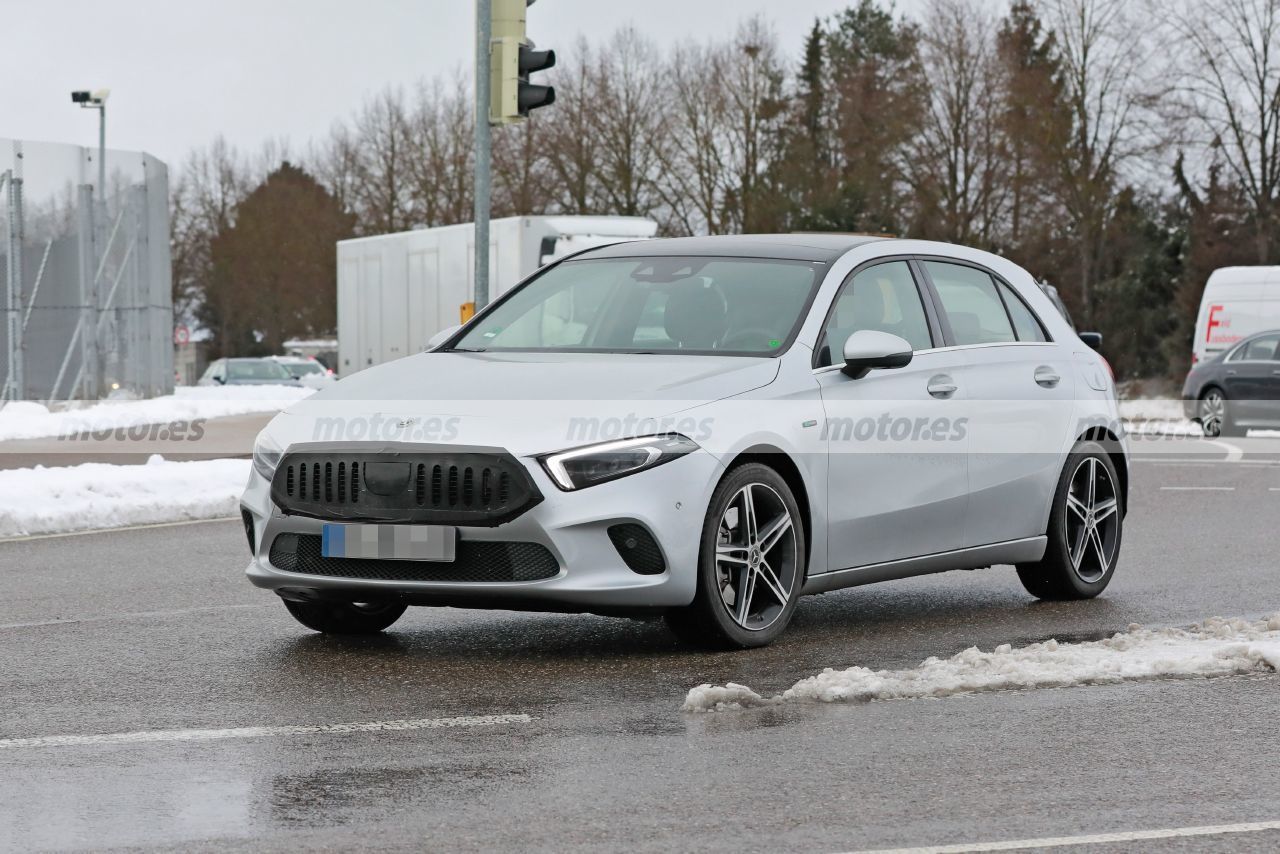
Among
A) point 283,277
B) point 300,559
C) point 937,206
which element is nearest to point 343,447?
Answer: point 300,559

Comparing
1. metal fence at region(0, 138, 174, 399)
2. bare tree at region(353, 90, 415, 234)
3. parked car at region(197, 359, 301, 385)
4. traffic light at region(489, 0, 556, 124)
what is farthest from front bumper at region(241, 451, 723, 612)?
bare tree at region(353, 90, 415, 234)

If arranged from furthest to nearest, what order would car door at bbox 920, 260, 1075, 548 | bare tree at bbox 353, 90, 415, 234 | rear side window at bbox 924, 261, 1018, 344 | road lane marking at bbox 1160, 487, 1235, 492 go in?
bare tree at bbox 353, 90, 415, 234, road lane marking at bbox 1160, 487, 1235, 492, rear side window at bbox 924, 261, 1018, 344, car door at bbox 920, 260, 1075, 548

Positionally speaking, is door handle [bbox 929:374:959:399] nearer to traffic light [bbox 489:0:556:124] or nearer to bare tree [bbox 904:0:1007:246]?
→ traffic light [bbox 489:0:556:124]

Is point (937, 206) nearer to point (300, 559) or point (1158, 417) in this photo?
point (1158, 417)

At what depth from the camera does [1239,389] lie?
27797mm

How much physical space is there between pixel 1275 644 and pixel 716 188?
51.9m

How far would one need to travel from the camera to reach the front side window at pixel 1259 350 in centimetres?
2764

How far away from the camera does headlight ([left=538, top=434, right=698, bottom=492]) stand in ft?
22.2

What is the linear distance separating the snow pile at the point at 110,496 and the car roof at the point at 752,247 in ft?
18.6

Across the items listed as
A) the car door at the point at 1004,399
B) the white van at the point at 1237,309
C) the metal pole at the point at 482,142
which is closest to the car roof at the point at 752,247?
the car door at the point at 1004,399

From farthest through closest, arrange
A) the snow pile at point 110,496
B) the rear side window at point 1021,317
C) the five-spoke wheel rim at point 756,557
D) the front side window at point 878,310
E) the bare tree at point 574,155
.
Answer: the bare tree at point 574,155, the snow pile at point 110,496, the rear side window at point 1021,317, the front side window at point 878,310, the five-spoke wheel rim at point 756,557

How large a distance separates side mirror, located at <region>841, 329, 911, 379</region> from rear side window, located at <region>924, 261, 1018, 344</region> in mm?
902

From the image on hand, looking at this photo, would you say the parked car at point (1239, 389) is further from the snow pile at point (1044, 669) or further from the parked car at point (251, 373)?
the parked car at point (251, 373)

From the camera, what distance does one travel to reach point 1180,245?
179 feet
